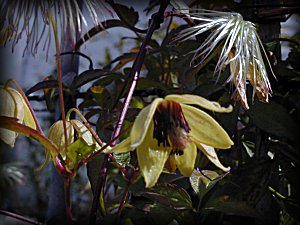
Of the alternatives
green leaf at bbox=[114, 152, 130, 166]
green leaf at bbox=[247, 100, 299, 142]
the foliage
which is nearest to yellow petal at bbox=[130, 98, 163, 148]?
the foliage

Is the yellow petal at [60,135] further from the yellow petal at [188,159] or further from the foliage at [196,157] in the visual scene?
the yellow petal at [188,159]

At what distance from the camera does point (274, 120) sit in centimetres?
59

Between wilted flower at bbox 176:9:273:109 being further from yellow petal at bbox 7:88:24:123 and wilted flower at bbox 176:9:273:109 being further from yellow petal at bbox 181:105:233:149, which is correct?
yellow petal at bbox 7:88:24:123

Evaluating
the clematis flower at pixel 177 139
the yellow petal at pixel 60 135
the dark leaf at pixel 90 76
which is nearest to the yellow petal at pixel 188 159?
the clematis flower at pixel 177 139

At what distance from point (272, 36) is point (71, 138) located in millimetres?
384

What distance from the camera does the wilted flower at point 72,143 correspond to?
1.49ft

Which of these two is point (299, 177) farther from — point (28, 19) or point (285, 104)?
point (28, 19)

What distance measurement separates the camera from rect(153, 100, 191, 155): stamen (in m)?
0.46

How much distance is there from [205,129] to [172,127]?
3 centimetres

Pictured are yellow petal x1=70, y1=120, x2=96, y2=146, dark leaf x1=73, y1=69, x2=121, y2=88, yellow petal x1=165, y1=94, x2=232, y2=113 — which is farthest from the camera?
dark leaf x1=73, y1=69, x2=121, y2=88

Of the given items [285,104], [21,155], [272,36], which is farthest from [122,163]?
[21,155]

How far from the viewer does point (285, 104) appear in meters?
0.65

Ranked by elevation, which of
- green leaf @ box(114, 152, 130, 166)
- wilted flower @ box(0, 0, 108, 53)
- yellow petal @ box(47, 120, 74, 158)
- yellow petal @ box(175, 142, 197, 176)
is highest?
wilted flower @ box(0, 0, 108, 53)

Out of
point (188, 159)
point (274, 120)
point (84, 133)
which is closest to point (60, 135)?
point (84, 133)
